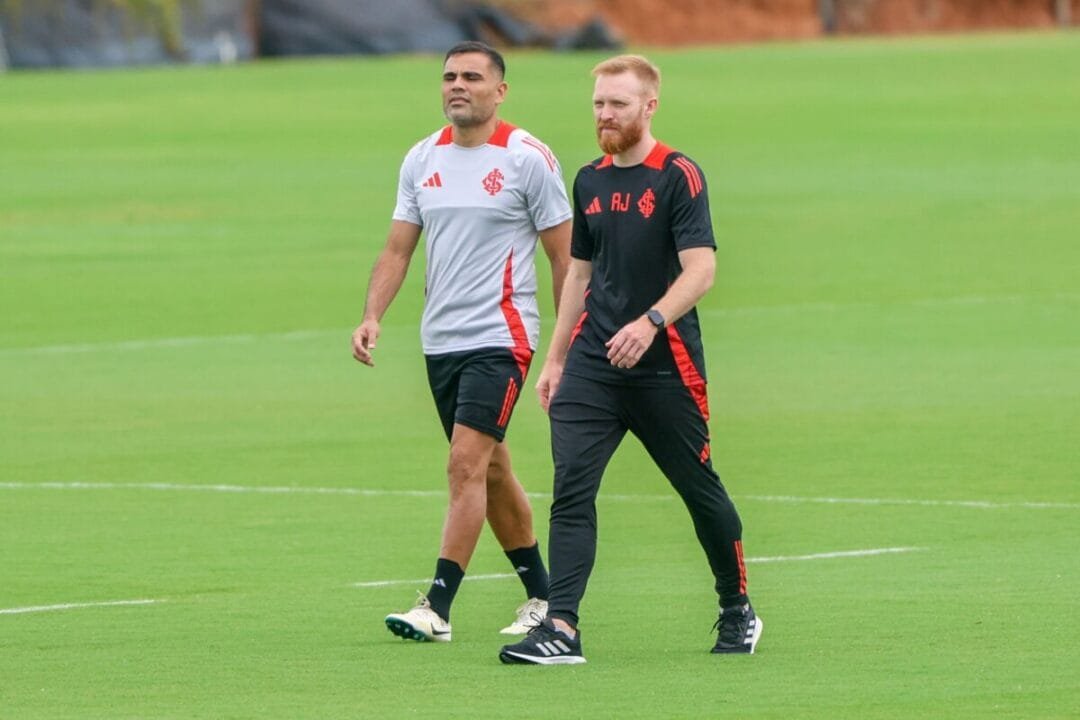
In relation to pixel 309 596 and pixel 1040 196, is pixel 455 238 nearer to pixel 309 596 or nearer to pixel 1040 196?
pixel 309 596

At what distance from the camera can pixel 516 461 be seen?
15.5 metres

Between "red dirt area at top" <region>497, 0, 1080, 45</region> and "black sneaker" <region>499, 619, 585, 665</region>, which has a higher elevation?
"red dirt area at top" <region>497, 0, 1080, 45</region>

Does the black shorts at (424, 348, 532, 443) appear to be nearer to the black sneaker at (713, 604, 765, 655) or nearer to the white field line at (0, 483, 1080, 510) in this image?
the black sneaker at (713, 604, 765, 655)

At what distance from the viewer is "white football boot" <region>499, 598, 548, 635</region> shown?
1017 cm

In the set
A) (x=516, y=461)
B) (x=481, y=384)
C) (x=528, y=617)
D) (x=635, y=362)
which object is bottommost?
(x=516, y=461)

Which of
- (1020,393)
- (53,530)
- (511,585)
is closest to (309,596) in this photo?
(511,585)

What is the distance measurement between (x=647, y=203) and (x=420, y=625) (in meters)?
1.84

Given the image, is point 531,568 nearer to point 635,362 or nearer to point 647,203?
point 635,362

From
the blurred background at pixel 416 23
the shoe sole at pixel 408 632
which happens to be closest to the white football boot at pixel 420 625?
the shoe sole at pixel 408 632

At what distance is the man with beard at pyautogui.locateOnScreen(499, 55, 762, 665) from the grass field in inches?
14.6

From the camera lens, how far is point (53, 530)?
1302cm

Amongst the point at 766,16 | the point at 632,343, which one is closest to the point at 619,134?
the point at 632,343

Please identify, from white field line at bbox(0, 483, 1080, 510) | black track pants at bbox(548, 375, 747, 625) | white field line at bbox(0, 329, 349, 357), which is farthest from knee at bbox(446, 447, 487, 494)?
white field line at bbox(0, 329, 349, 357)

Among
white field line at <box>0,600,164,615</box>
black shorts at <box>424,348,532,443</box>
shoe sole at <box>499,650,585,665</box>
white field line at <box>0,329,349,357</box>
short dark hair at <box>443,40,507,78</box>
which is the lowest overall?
shoe sole at <box>499,650,585,665</box>
